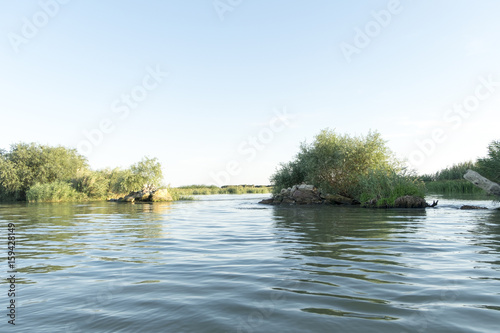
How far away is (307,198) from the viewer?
1237 inches

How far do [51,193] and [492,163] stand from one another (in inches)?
1917

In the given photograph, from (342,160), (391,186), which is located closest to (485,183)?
(391,186)

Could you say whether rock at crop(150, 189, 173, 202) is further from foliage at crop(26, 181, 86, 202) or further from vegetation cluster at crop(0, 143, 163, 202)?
foliage at crop(26, 181, 86, 202)

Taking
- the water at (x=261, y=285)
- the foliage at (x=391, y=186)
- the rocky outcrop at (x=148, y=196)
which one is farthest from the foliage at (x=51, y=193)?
the water at (x=261, y=285)

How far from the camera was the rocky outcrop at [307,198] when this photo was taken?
3038cm

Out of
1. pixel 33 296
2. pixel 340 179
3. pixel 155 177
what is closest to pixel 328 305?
pixel 33 296

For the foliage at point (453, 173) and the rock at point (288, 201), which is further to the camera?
the foliage at point (453, 173)

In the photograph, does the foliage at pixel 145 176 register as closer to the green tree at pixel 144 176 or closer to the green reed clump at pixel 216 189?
the green tree at pixel 144 176

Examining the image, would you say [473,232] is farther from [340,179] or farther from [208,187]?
[208,187]

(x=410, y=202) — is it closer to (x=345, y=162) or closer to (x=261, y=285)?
(x=345, y=162)

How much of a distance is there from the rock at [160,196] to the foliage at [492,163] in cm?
3415

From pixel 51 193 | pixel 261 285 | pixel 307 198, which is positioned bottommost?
pixel 261 285

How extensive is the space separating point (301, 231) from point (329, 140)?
2318 centimetres

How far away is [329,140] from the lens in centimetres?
3412
